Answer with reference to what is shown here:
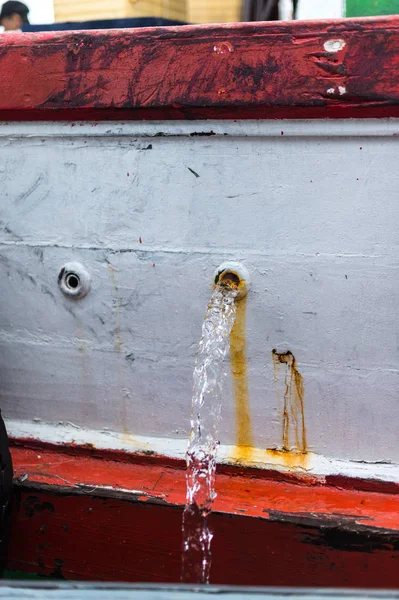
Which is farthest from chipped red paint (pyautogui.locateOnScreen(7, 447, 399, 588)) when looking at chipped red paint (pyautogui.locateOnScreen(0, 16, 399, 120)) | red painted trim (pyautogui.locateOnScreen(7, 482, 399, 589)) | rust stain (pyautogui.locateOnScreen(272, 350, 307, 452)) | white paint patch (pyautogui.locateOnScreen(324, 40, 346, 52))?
white paint patch (pyautogui.locateOnScreen(324, 40, 346, 52))

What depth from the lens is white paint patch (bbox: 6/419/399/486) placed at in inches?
81.7

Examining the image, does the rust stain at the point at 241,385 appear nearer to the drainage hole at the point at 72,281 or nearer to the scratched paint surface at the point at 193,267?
the scratched paint surface at the point at 193,267

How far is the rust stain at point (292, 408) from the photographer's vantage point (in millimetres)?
2084

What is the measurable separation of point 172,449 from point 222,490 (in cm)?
22

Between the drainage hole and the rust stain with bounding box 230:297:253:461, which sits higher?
the drainage hole

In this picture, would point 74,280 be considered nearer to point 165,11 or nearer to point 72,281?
point 72,281

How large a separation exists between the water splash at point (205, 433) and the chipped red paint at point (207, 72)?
0.54m

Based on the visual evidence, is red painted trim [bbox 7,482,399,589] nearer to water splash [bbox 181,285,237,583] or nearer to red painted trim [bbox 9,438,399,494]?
water splash [bbox 181,285,237,583]

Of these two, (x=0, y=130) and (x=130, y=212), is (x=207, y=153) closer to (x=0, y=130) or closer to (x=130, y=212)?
(x=130, y=212)

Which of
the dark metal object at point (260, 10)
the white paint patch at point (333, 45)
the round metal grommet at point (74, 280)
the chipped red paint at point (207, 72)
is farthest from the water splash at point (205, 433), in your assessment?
the dark metal object at point (260, 10)

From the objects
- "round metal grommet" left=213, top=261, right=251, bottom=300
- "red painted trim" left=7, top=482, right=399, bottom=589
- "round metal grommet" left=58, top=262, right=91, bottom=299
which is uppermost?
"round metal grommet" left=58, top=262, right=91, bottom=299

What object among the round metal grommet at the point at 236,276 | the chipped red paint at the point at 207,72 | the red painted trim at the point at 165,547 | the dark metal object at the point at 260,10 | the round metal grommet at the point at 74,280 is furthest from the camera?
the dark metal object at the point at 260,10

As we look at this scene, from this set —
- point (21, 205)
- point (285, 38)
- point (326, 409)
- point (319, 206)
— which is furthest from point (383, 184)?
point (21, 205)

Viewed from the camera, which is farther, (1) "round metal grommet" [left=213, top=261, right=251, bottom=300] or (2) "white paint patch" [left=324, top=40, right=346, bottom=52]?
(1) "round metal grommet" [left=213, top=261, right=251, bottom=300]
